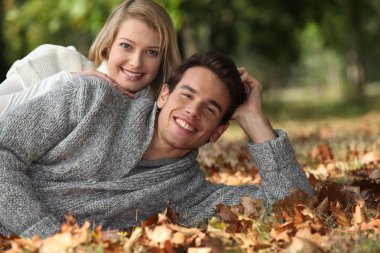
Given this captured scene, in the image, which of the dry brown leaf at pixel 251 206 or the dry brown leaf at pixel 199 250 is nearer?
the dry brown leaf at pixel 199 250

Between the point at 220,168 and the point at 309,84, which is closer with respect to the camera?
the point at 220,168

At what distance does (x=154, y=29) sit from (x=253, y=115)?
965 mm

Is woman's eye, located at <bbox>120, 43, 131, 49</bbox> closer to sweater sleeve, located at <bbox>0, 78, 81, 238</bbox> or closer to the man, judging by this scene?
the man

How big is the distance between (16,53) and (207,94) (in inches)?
910

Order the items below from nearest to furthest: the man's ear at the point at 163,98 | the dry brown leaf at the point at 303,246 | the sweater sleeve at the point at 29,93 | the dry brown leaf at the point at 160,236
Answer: the dry brown leaf at the point at 303,246
the dry brown leaf at the point at 160,236
the man's ear at the point at 163,98
the sweater sleeve at the point at 29,93

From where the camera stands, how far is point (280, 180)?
355 cm

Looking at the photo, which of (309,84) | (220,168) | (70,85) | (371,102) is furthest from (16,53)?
(309,84)

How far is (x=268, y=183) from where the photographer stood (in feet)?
11.7

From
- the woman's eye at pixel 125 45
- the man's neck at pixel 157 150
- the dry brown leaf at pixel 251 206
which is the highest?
the woman's eye at pixel 125 45

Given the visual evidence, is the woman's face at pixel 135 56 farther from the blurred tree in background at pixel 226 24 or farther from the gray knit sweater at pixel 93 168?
the blurred tree in background at pixel 226 24

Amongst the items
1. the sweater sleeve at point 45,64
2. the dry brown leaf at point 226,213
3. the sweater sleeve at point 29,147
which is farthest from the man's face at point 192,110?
the sweater sleeve at point 45,64

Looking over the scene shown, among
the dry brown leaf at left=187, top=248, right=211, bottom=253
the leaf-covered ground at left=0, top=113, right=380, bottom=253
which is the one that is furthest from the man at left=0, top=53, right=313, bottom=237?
the dry brown leaf at left=187, top=248, right=211, bottom=253

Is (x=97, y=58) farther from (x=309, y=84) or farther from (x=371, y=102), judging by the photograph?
(x=309, y=84)

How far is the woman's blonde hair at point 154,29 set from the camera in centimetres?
420
